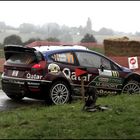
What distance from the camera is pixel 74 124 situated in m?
8.52

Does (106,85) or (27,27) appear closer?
(106,85)

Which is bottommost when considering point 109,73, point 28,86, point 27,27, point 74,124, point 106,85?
point 74,124

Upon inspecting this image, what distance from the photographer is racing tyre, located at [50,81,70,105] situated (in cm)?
1251

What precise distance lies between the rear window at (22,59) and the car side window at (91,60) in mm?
1399

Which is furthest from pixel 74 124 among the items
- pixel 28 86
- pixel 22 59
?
pixel 22 59

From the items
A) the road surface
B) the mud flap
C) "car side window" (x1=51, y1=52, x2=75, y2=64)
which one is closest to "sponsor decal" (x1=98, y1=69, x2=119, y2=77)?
"car side window" (x1=51, y1=52, x2=75, y2=64)

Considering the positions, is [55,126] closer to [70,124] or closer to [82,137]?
[70,124]

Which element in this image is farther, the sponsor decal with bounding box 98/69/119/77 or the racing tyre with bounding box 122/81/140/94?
the racing tyre with bounding box 122/81/140/94

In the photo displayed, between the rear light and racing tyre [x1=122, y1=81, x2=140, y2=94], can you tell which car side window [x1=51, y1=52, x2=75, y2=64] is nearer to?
the rear light

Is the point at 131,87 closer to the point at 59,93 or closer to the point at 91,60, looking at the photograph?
the point at 91,60

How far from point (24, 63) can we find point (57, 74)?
90cm

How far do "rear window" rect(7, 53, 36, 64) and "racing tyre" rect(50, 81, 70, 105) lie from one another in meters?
0.91

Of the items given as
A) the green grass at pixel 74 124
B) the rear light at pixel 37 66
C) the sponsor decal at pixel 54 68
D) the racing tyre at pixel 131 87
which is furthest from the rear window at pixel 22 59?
the racing tyre at pixel 131 87

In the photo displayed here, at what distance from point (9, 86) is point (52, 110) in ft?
9.57
